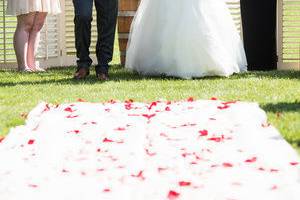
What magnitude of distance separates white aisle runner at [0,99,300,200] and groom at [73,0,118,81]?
6.38 ft

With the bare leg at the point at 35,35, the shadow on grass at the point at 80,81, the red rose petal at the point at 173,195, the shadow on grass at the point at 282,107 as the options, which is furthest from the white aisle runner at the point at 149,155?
the bare leg at the point at 35,35

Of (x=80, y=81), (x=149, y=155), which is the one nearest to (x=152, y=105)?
(x=149, y=155)

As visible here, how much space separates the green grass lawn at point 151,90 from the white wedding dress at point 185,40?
13cm

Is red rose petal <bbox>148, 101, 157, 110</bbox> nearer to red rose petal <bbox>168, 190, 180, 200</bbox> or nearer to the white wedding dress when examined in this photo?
the white wedding dress

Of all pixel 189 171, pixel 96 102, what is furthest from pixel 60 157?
pixel 96 102

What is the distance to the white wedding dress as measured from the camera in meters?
6.87

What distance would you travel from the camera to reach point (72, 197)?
8.71ft

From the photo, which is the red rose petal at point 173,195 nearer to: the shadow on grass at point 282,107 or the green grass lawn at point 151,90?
the green grass lawn at point 151,90

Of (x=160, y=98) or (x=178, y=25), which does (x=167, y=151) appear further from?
(x=178, y=25)

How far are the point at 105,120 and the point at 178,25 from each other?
8.88ft

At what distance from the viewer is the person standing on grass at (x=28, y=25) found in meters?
7.79

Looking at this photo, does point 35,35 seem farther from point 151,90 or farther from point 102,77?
point 151,90

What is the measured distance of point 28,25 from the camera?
7.99 m

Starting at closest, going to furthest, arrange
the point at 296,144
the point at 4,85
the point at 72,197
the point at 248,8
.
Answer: the point at 72,197 → the point at 296,144 → the point at 4,85 → the point at 248,8
